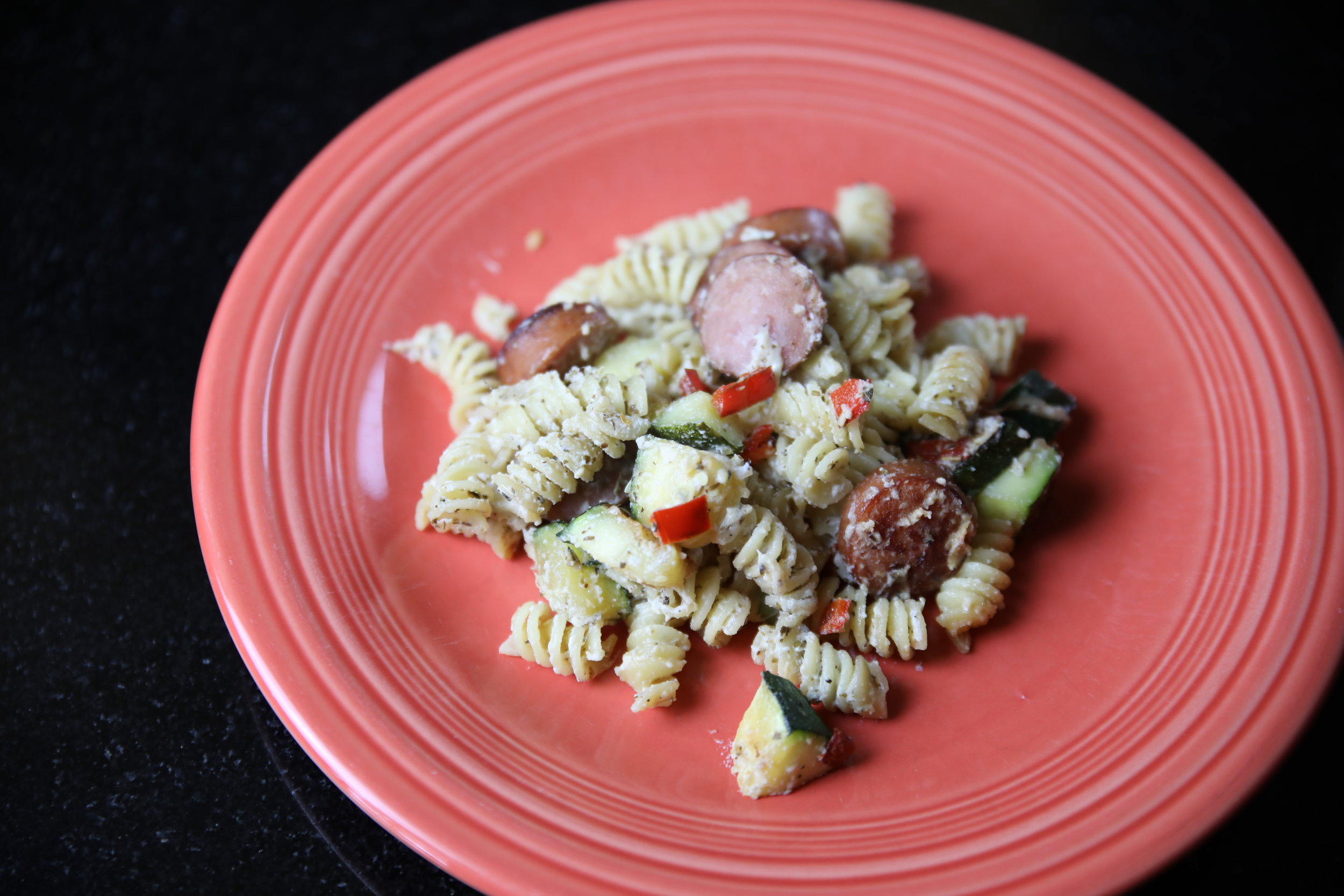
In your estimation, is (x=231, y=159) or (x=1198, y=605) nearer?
(x=1198, y=605)

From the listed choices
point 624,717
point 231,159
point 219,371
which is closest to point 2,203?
point 231,159

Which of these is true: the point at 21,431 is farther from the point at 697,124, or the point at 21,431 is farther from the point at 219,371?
the point at 697,124

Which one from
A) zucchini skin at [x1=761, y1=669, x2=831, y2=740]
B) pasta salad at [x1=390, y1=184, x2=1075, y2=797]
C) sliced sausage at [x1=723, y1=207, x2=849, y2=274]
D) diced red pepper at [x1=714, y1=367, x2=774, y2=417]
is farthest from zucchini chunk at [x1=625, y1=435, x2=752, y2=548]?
sliced sausage at [x1=723, y1=207, x2=849, y2=274]

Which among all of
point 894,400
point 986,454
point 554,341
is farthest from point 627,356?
point 986,454

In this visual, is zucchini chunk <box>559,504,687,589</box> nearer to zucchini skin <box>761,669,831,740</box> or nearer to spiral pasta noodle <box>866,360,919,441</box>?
zucchini skin <box>761,669,831,740</box>

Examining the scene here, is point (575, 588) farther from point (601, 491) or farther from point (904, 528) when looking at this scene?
point (904, 528)

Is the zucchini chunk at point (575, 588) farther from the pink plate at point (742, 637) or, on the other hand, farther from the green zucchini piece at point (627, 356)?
the green zucchini piece at point (627, 356)
